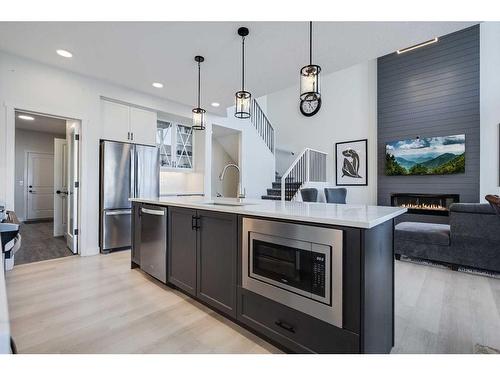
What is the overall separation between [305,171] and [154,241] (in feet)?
13.7

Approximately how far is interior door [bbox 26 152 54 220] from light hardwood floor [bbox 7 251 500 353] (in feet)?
16.3

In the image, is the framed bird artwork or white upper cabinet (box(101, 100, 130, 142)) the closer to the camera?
white upper cabinet (box(101, 100, 130, 142))

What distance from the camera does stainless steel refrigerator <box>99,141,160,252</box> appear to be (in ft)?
12.5

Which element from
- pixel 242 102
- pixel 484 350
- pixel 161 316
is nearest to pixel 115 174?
pixel 242 102

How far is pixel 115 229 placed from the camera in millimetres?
3920

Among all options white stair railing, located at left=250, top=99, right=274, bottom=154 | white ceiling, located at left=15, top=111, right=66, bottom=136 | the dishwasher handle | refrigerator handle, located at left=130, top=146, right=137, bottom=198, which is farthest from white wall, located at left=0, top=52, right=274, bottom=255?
white ceiling, located at left=15, top=111, right=66, bottom=136

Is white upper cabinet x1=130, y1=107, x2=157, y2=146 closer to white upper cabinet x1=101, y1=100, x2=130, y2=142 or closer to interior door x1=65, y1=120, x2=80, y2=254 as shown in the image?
white upper cabinet x1=101, y1=100, x2=130, y2=142

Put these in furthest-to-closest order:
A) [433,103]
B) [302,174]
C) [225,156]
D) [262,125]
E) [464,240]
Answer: [225,156]
[262,125]
[302,174]
[433,103]
[464,240]

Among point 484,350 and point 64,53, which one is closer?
point 484,350

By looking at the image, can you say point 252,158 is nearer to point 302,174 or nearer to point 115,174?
point 302,174

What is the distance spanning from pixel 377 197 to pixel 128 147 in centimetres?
565

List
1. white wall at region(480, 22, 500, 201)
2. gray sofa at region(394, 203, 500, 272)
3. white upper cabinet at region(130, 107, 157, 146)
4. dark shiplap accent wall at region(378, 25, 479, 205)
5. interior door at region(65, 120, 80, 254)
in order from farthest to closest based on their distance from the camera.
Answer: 1. dark shiplap accent wall at region(378, 25, 479, 205)
2. white wall at region(480, 22, 500, 201)
3. white upper cabinet at region(130, 107, 157, 146)
4. interior door at region(65, 120, 80, 254)
5. gray sofa at region(394, 203, 500, 272)
